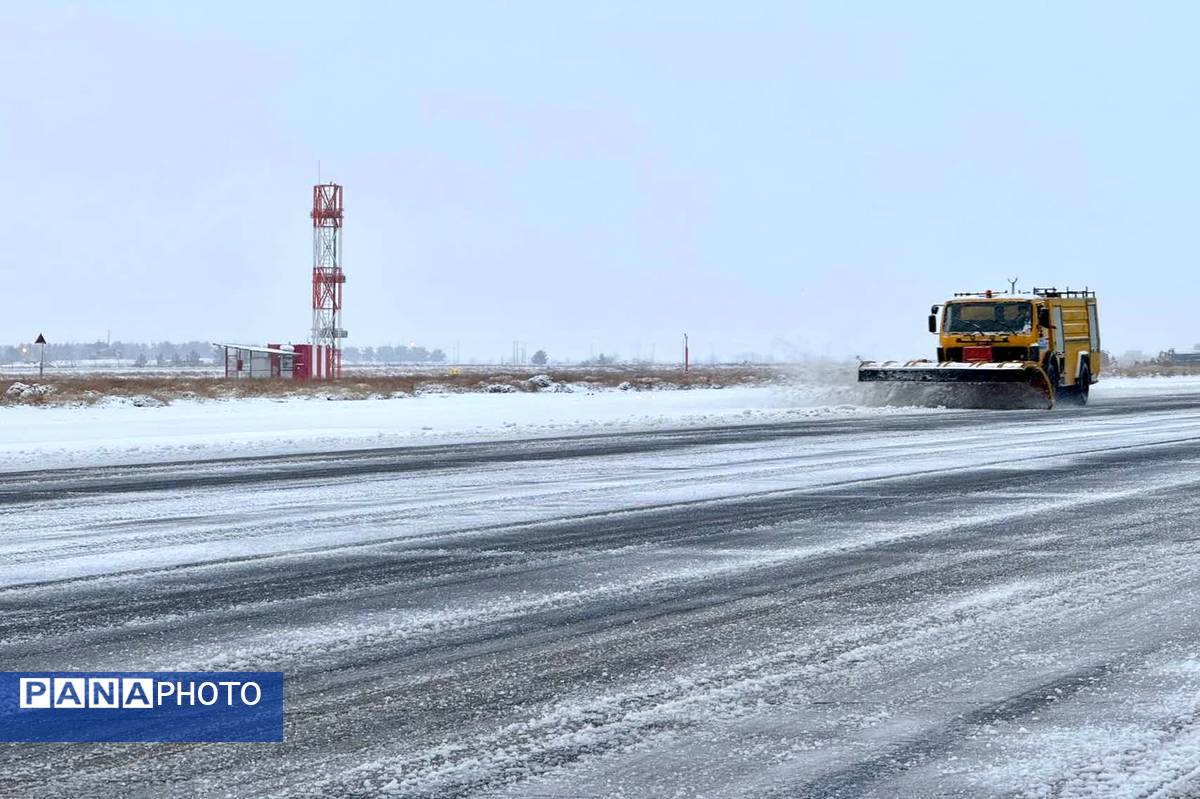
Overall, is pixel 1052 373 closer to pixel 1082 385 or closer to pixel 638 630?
pixel 1082 385

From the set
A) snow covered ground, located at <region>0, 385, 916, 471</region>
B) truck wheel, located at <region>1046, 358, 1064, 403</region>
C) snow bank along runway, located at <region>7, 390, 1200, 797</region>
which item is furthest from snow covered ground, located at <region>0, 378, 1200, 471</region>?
snow bank along runway, located at <region>7, 390, 1200, 797</region>

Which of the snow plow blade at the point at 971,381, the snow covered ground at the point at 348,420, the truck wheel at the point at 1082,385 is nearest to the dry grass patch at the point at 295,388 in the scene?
the snow covered ground at the point at 348,420

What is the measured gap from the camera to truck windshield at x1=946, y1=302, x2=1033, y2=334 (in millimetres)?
29750

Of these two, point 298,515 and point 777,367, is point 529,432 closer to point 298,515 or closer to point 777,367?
point 298,515

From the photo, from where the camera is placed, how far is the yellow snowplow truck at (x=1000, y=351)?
28906mm

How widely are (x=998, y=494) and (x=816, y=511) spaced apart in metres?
2.20

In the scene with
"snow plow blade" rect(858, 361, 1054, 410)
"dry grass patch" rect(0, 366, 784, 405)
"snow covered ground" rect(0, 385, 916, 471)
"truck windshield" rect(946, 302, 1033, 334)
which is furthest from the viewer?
"dry grass patch" rect(0, 366, 784, 405)

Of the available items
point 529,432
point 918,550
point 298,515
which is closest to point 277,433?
point 529,432

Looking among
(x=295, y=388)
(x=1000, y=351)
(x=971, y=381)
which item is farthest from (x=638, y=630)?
(x=295, y=388)

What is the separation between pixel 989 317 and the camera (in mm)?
30141

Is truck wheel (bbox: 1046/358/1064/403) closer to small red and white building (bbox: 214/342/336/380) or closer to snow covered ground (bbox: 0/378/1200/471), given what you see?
snow covered ground (bbox: 0/378/1200/471)

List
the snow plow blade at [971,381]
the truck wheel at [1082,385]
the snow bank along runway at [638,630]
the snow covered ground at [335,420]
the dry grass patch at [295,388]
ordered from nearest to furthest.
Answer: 1. the snow bank along runway at [638,630]
2. the snow covered ground at [335,420]
3. the snow plow blade at [971,381]
4. the truck wheel at [1082,385]
5. the dry grass patch at [295,388]

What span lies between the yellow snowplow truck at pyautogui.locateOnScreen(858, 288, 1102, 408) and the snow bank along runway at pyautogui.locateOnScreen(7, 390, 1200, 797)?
51.3 feet

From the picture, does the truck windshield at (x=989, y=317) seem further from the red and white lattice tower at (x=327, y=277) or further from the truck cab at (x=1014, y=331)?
the red and white lattice tower at (x=327, y=277)
